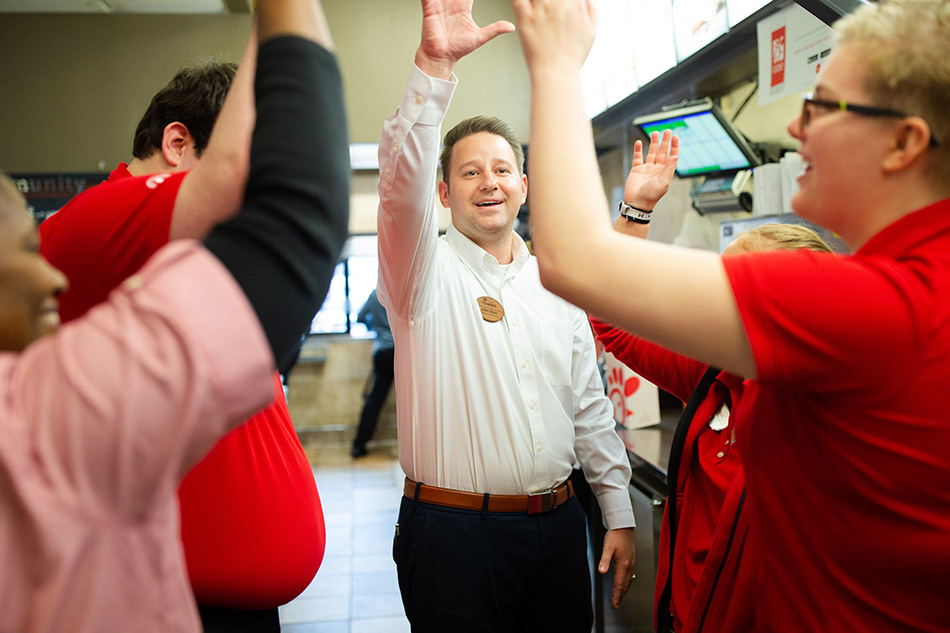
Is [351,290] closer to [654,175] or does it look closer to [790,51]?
[790,51]

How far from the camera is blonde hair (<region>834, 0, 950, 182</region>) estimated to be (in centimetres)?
72

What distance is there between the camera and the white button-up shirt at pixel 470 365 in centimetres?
177

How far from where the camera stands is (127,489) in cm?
47

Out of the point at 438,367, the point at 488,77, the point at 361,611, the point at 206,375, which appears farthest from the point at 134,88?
the point at 206,375

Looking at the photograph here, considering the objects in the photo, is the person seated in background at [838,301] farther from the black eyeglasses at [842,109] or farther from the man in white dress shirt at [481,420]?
the man in white dress shirt at [481,420]

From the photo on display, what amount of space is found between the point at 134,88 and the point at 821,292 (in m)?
6.67

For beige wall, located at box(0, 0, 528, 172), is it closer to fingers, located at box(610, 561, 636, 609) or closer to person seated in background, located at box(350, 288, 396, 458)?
person seated in background, located at box(350, 288, 396, 458)

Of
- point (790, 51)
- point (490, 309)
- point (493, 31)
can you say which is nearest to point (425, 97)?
point (493, 31)

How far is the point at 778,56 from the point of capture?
2861 millimetres

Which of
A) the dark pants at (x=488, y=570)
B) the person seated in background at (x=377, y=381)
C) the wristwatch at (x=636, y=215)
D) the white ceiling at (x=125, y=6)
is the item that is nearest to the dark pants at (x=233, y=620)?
the dark pants at (x=488, y=570)

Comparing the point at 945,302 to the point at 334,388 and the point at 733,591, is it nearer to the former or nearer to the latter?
the point at 733,591

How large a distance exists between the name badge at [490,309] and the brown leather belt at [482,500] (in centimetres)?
49

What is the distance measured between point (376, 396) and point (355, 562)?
2535 mm

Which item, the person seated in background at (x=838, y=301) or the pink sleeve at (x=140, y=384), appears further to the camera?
the person seated in background at (x=838, y=301)
